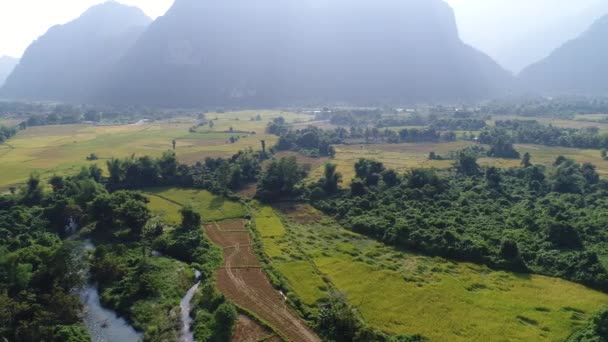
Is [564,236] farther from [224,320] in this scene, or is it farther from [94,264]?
[94,264]

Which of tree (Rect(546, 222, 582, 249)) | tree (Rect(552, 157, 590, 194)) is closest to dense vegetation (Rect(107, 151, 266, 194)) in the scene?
tree (Rect(546, 222, 582, 249))

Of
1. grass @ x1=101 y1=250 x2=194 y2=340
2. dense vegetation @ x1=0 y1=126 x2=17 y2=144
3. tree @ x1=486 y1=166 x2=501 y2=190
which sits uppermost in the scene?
dense vegetation @ x1=0 y1=126 x2=17 y2=144

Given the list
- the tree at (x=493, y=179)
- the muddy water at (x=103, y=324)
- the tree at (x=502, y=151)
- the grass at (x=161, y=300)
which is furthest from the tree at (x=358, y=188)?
the tree at (x=502, y=151)

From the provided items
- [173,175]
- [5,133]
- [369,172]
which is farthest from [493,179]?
[5,133]

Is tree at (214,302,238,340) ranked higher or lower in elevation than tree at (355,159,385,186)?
lower

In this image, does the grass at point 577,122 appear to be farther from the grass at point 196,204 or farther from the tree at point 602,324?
the tree at point 602,324

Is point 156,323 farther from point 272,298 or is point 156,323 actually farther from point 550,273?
point 550,273

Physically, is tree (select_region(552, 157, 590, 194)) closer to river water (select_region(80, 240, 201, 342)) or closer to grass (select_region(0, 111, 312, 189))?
river water (select_region(80, 240, 201, 342))
